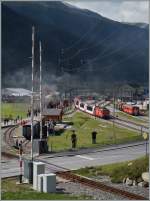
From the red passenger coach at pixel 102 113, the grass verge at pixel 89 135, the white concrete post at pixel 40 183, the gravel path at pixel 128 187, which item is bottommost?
the gravel path at pixel 128 187

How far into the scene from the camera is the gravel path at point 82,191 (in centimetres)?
2667

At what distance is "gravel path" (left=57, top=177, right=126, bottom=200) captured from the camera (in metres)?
26.7

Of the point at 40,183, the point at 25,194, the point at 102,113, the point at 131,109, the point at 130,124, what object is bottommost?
the point at 25,194

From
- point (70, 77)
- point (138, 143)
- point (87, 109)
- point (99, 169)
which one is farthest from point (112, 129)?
point (70, 77)

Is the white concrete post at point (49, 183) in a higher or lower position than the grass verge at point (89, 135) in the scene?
lower

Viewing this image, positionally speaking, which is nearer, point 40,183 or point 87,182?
point 40,183

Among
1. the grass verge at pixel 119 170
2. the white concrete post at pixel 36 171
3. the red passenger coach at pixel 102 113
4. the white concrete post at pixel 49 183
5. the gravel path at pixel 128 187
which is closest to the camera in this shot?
the white concrete post at pixel 49 183

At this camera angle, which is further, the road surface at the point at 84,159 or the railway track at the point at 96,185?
the road surface at the point at 84,159

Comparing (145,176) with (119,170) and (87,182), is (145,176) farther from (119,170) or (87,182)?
(87,182)

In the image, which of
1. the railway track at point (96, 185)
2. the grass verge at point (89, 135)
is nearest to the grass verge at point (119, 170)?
the railway track at point (96, 185)

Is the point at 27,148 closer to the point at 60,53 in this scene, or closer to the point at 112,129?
the point at 112,129

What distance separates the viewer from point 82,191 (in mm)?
27844

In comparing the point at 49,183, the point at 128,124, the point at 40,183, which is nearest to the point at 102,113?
the point at 128,124

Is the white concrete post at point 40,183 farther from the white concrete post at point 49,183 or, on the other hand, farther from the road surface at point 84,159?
the road surface at point 84,159
